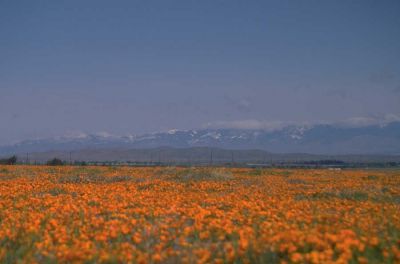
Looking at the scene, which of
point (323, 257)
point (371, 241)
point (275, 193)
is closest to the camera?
point (323, 257)

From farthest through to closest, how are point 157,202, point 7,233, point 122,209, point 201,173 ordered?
point 201,173
point 157,202
point 122,209
point 7,233

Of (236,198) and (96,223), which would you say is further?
(236,198)

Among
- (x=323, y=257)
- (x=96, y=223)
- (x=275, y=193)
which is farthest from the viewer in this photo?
(x=275, y=193)

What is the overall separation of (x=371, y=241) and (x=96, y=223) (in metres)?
5.01

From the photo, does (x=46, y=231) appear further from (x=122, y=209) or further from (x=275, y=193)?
(x=275, y=193)

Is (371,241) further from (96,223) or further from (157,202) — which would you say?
(157,202)

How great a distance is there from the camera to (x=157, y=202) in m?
12.4

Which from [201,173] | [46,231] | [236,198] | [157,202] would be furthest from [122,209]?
[201,173]

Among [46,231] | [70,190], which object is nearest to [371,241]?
[46,231]

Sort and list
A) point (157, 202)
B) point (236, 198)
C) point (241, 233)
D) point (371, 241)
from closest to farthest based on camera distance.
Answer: point (371, 241), point (241, 233), point (157, 202), point (236, 198)

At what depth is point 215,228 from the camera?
9133mm

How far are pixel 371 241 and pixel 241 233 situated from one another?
6.67 feet

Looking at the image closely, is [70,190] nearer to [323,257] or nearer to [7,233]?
[7,233]

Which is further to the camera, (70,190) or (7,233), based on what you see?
(70,190)
